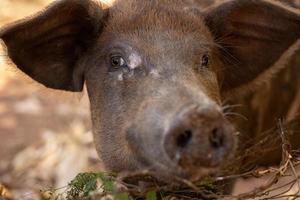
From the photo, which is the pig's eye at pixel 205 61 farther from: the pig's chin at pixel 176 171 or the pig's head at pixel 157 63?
the pig's chin at pixel 176 171

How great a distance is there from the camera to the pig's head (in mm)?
3787

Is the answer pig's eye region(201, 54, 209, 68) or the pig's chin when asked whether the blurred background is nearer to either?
pig's eye region(201, 54, 209, 68)

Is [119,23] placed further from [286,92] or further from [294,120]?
[286,92]

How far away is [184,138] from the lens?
3.69 meters

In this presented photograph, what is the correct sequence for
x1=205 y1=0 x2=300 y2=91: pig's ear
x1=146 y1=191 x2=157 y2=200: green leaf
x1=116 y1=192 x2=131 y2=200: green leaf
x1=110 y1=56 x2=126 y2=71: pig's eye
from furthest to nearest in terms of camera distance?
1. x1=205 y1=0 x2=300 y2=91: pig's ear
2. x1=110 y1=56 x2=126 y2=71: pig's eye
3. x1=146 y1=191 x2=157 y2=200: green leaf
4. x1=116 y1=192 x2=131 y2=200: green leaf

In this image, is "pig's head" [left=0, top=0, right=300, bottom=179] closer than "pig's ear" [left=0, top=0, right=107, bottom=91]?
Yes

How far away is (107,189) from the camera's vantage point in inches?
154

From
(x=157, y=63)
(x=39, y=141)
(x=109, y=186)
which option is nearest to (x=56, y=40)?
(x=157, y=63)

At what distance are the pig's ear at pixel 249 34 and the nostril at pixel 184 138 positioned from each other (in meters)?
1.59

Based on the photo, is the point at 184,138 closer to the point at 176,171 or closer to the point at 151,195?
the point at 176,171

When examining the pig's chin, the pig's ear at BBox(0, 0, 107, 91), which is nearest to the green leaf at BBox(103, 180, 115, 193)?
the pig's chin

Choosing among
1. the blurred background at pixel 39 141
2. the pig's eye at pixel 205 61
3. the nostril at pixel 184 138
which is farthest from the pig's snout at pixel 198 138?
the blurred background at pixel 39 141

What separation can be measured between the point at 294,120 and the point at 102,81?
Result: 1565mm

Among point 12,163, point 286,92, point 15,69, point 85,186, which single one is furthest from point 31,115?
point 85,186
